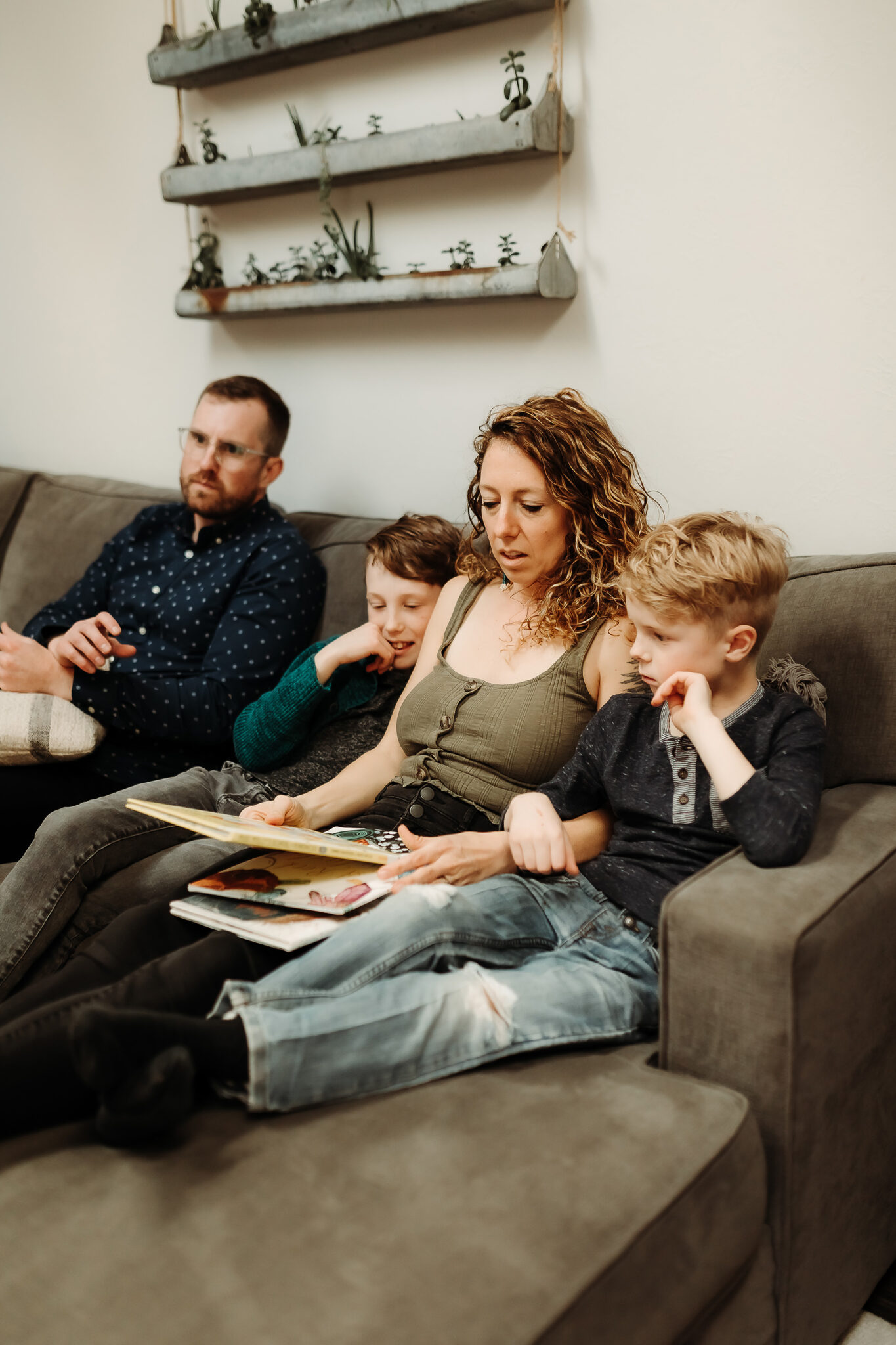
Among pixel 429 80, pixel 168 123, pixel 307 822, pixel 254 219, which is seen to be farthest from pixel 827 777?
pixel 168 123

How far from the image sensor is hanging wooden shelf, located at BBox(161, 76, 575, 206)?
191 cm

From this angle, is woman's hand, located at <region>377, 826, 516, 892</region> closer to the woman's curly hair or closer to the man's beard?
the woman's curly hair

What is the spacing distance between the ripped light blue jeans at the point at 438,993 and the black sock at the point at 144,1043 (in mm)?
18

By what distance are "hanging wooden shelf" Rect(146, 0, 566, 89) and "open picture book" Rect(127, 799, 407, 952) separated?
1.54 metres

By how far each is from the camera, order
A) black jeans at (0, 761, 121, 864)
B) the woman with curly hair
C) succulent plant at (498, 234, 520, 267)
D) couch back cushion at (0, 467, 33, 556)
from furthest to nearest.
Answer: couch back cushion at (0, 467, 33, 556) < succulent plant at (498, 234, 520, 267) < black jeans at (0, 761, 121, 864) < the woman with curly hair

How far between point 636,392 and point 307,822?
3.26 feet

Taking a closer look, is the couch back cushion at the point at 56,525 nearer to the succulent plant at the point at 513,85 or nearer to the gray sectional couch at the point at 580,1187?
the succulent plant at the point at 513,85

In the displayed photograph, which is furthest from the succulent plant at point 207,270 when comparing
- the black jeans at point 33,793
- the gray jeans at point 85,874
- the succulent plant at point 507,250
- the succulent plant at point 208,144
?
the gray jeans at point 85,874

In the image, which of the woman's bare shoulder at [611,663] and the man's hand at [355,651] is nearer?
the woman's bare shoulder at [611,663]

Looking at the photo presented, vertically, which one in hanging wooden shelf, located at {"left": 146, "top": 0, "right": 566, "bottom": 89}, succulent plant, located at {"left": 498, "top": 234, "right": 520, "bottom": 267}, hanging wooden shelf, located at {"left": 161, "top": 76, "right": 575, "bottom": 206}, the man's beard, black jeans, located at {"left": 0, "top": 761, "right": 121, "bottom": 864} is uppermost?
hanging wooden shelf, located at {"left": 146, "top": 0, "right": 566, "bottom": 89}

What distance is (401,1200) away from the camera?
37.0 inches

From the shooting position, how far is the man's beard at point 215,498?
222 cm

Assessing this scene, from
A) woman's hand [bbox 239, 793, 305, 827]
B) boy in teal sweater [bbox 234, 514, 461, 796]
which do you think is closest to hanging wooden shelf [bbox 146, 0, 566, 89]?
boy in teal sweater [bbox 234, 514, 461, 796]

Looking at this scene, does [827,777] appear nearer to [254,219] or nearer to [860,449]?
[860,449]
